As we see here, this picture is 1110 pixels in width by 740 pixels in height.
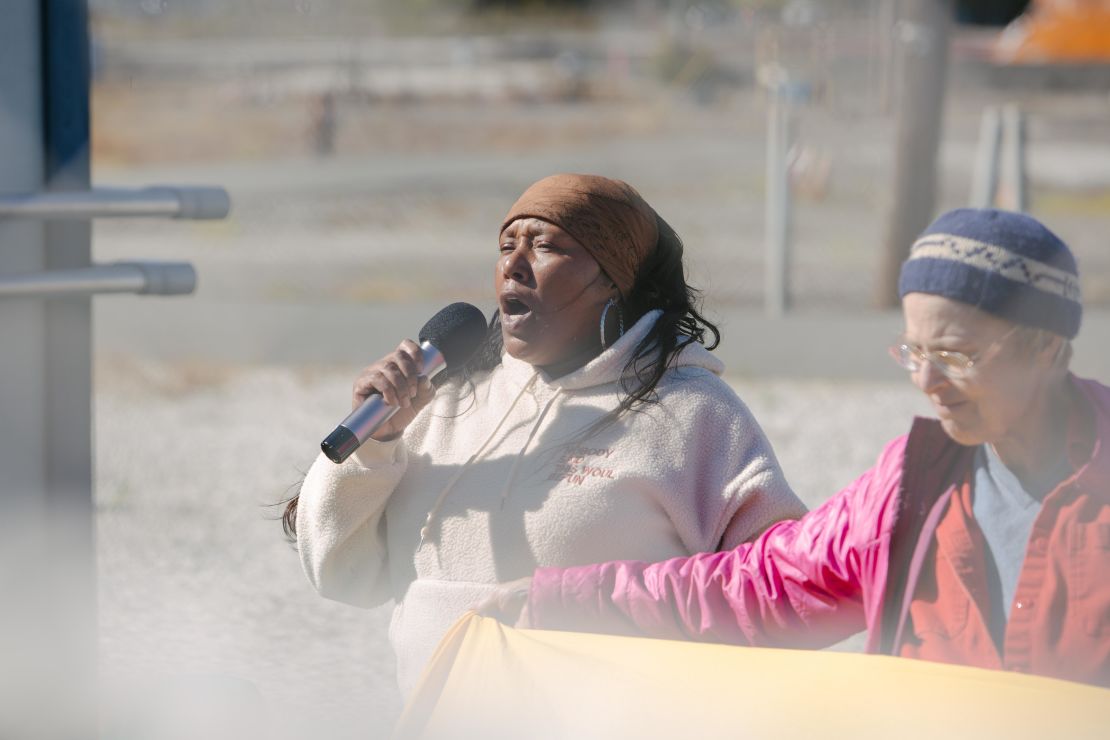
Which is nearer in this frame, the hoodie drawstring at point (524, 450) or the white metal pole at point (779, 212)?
the hoodie drawstring at point (524, 450)

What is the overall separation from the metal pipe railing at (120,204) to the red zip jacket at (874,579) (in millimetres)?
799

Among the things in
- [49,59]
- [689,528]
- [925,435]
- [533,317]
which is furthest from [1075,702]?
[49,59]

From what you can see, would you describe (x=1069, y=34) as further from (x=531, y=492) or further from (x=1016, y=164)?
(x=531, y=492)

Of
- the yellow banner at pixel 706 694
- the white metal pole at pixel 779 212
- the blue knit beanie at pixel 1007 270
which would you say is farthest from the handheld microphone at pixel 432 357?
the white metal pole at pixel 779 212

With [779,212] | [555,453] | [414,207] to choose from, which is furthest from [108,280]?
[414,207]

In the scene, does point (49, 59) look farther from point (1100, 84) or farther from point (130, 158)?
point (1100, 84)

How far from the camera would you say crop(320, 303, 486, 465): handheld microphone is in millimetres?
2430

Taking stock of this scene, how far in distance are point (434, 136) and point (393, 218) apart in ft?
27.8

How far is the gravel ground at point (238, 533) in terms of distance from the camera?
14.4 feet

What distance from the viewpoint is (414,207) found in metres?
19.3

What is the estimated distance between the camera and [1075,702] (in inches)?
76.8

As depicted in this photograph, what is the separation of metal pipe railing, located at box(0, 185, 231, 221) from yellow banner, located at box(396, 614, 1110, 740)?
0.79m

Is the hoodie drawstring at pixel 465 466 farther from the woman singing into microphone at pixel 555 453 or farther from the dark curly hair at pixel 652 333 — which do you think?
the dark curly hair at pixel 652 333

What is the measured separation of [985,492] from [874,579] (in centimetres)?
19
